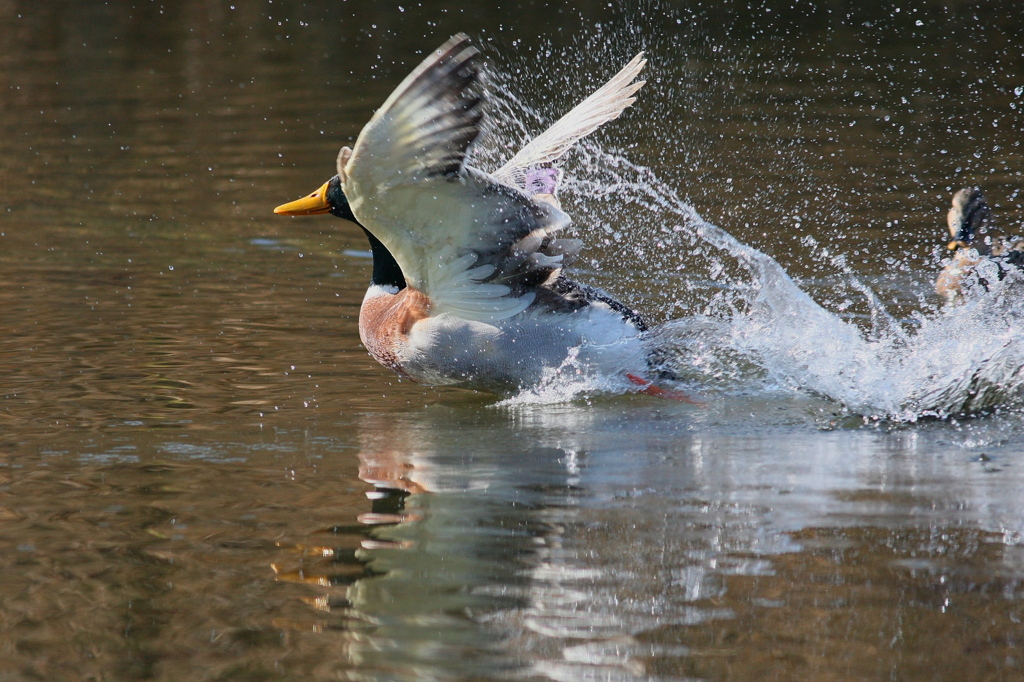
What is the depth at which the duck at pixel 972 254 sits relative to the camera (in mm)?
7062

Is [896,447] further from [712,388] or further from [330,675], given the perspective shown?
[330,675]

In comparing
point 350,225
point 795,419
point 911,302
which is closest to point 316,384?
point 795,419

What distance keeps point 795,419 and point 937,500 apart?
44.4 inches

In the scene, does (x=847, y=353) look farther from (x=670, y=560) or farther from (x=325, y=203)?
(x=325, y=203)

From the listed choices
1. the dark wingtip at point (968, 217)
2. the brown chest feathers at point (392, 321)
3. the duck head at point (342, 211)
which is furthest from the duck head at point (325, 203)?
the dark wingtip at point (968, 217)

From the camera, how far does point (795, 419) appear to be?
5.40 metres

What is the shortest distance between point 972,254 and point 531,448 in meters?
3.51

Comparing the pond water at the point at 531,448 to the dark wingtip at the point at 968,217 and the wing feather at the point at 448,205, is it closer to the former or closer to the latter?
the dark wingtip at the point at 968,217

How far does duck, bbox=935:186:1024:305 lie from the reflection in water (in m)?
2.31

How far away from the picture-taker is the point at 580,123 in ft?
21.0

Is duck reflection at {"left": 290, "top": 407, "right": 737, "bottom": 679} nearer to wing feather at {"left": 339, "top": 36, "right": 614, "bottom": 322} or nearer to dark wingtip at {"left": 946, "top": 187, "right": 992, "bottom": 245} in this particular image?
wing feather at {"left": 339, "top": 36, "right": 614, "bottom": 322}

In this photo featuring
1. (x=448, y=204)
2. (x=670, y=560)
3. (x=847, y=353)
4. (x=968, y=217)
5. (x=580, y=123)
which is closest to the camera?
(x=670, y=560)

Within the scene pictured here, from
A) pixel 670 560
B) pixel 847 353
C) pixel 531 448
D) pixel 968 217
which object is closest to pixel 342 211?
pixel 531 448

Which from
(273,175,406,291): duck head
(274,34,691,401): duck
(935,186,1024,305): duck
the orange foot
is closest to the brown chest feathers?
(274,34,691,401): duck
